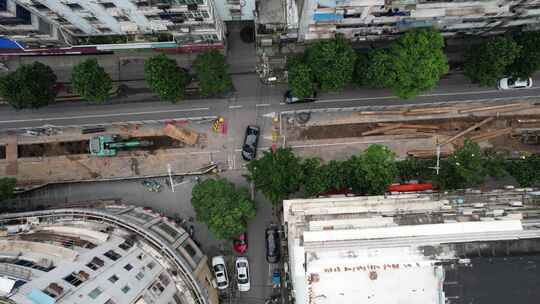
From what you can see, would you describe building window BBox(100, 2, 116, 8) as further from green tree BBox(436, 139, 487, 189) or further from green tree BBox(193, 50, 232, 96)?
green tree BBox(436, 139, 487, 189)

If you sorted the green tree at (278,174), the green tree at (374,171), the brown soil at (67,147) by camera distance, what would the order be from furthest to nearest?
the brown soil at (67,147)
the green tree at (278,174)
the green tree at (374,171)

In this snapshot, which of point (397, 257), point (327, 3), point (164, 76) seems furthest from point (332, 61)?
point (397, 257)

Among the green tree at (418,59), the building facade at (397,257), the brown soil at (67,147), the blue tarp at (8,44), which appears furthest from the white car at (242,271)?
the blue tarp at (8,44)

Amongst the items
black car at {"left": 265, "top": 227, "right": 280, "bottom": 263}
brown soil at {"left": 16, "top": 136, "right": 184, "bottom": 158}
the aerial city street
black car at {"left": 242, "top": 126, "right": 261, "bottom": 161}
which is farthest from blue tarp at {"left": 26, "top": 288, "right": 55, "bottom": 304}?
black car at {"left": 242, "top": 126, "right": 261, "bottom": 161}

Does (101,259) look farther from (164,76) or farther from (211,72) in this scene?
(211,72)

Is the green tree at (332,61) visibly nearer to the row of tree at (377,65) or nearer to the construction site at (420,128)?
the row of tree at (377,65)

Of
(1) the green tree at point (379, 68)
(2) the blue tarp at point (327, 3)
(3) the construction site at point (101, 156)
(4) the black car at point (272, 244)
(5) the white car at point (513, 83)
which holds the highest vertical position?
(2) the blue tarp at point (327, 3)

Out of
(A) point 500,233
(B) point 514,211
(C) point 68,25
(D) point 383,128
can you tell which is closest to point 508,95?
(D) point 383,128
